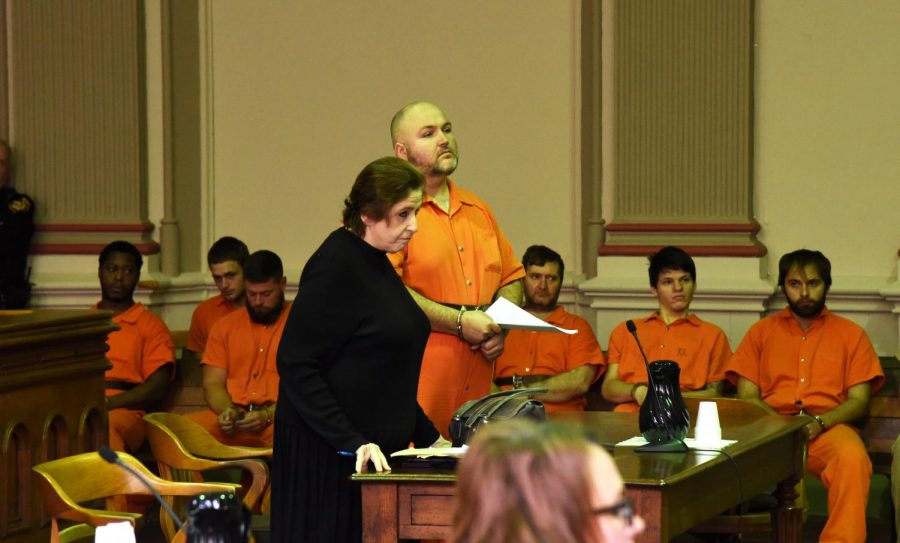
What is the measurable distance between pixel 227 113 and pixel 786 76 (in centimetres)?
311

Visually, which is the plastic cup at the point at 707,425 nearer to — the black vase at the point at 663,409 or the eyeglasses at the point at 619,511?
the black vase at the point at 663,409

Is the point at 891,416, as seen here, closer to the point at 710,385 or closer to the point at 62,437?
the point at 710,385

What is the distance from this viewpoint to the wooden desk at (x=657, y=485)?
350 centimetres

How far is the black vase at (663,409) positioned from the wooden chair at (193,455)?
182 cm

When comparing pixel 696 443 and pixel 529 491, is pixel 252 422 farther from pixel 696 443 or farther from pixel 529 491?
pixel 529 491

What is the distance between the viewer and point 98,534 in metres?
2.54

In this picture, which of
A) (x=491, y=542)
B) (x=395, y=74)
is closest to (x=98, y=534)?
(x=491, y=542)

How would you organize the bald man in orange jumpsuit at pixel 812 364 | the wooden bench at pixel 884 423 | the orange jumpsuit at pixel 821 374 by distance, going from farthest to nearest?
the wooden bench at pixel 884 423 → the bald man in orange jumpsuit at pixel 812 364 → the orange jumpsuit at pixel 821 374

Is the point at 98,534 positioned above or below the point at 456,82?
below

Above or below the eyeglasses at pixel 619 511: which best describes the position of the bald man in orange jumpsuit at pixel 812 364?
below

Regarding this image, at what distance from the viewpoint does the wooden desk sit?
350 cm

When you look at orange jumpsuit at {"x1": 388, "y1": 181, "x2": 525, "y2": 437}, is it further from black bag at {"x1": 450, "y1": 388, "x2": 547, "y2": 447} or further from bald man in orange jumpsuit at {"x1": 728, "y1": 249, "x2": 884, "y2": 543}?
bald man in orange jumpsuit at {"x1": 728, "y1": 249, "x2": 884, "y2": 543}

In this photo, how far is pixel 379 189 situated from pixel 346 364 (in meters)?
0.45

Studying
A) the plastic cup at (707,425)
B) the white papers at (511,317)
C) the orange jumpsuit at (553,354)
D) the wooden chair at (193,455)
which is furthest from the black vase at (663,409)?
the orange jumpsuit at (553,354)
